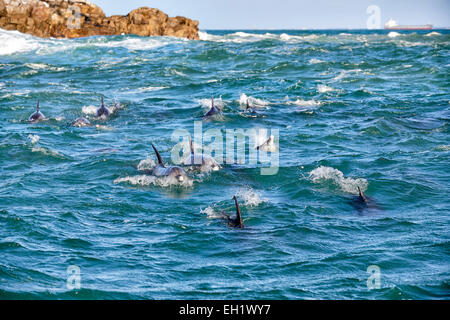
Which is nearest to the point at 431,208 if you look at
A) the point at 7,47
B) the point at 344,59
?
the point at 344,59

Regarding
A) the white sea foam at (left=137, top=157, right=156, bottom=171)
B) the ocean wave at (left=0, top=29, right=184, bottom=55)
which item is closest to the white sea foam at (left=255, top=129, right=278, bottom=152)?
the white sea foam at (left=137, top=157, right=156, bottom=171)

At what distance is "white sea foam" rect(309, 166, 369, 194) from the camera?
11.4m

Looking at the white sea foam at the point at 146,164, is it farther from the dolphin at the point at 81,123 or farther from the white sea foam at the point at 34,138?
the dolphin at the point at 81,123

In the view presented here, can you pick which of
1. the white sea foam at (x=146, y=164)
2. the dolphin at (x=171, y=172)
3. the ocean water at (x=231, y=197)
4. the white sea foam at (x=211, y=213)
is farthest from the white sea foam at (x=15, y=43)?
the white sea foam at (x=211, y=213)

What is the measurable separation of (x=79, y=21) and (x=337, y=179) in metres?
49.8

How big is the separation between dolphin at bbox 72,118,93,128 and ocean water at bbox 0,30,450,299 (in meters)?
0.23

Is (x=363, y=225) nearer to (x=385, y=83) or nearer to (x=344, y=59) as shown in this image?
(x=385, y=83)

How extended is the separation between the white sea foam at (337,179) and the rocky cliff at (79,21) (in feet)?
148

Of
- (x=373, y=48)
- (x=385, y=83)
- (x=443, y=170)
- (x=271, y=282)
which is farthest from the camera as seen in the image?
(x=373, y=48)

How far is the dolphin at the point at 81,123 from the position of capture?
17156 mm

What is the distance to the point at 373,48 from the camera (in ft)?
132

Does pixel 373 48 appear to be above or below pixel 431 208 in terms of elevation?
above
